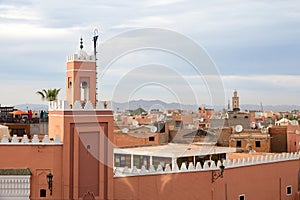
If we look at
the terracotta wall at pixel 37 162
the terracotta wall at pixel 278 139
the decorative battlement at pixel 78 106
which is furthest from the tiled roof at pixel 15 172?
the terracotta wall at pixel 278 139

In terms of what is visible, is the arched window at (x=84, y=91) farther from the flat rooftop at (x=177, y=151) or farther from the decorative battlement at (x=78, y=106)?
the flat rooftop at (x=177, y=151)

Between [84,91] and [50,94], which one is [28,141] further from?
[50,94]

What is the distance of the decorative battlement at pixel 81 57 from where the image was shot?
39.3 feet

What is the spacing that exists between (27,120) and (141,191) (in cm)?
1057

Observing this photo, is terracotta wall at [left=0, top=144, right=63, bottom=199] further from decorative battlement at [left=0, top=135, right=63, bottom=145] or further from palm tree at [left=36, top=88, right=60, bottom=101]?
palm tree at [left=36, top=88, right=60, bottom=101]

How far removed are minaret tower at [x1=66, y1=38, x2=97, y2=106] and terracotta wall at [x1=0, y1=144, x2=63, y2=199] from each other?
1383 millimetres

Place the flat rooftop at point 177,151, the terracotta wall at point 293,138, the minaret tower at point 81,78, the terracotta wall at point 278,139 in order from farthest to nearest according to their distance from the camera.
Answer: the terracotta wall at point 278,139
the terracotta wall at point 293,138
the flat rooftop at point 177,151
the minaret tower at point 81,78

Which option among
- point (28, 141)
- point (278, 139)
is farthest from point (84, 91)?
point (278, 139)

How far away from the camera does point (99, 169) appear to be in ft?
39.6

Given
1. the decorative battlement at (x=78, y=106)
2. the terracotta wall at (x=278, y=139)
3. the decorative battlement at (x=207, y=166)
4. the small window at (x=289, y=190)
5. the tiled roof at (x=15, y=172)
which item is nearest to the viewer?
the tiled roof at (x=15, y=172)

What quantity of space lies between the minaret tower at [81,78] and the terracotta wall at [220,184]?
92.6 inches

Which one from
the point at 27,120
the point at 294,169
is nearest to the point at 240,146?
the point at 294,169

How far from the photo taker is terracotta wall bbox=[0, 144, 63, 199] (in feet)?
37.5

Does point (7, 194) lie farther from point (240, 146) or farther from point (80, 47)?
point (240, 146)
